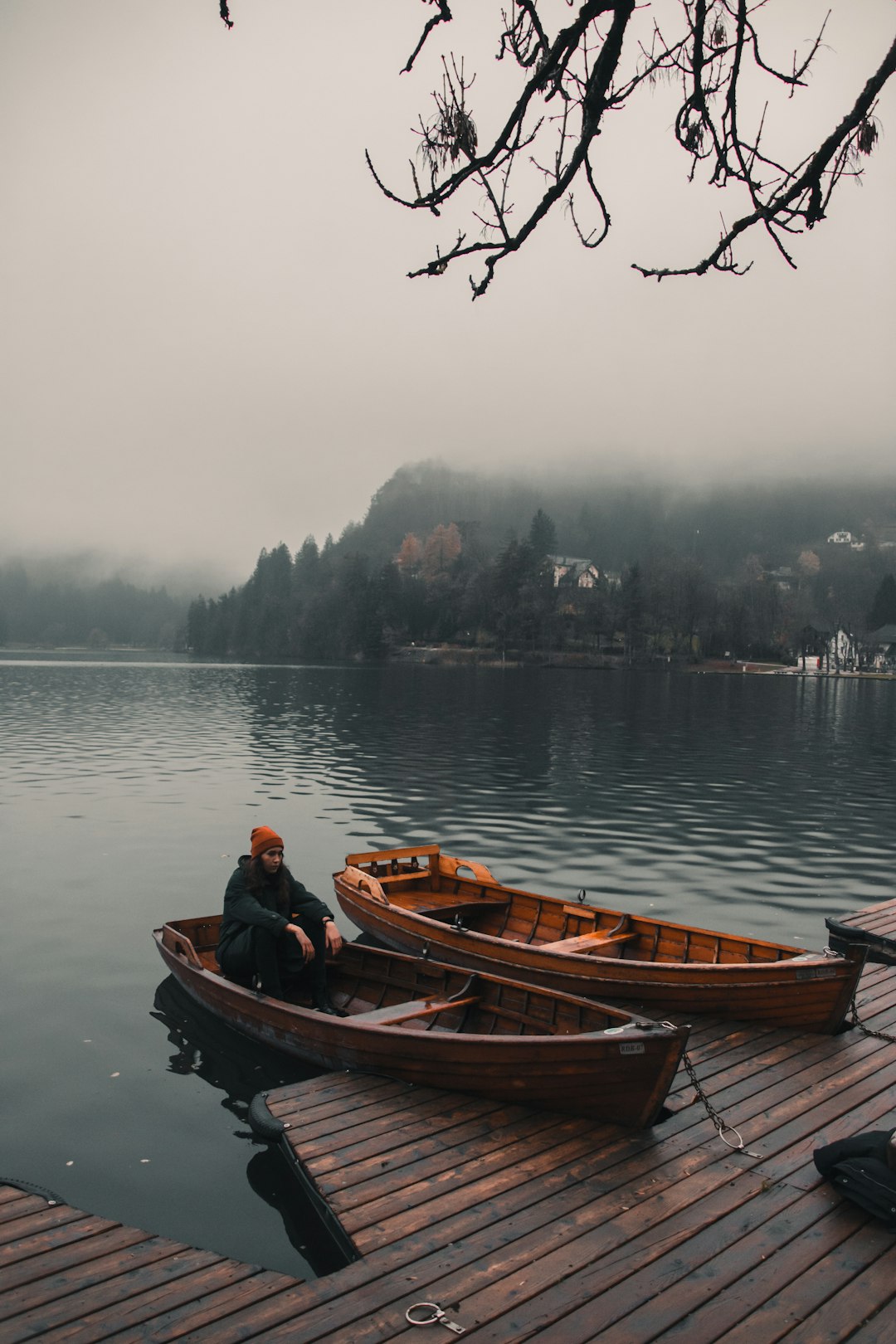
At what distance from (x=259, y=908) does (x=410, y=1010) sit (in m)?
1.91

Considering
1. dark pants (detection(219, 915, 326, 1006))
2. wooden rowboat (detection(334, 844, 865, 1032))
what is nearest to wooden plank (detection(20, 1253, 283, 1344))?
dark pants (detection(219, 915, 326, 1006))

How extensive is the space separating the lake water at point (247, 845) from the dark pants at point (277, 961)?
0.99 meters

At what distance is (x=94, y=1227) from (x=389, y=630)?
14913 cm

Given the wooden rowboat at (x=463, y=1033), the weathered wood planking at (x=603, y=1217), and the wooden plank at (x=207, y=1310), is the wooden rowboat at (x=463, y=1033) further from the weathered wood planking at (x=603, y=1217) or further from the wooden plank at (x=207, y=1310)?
the wooden plank at (x=207, y=1310)

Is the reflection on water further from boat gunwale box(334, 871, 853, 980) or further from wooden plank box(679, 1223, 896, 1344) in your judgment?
wooden plank box(679, 1223, 896, 1344)

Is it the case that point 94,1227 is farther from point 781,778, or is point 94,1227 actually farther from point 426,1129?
point 781,778

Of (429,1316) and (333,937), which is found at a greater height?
(333,937)

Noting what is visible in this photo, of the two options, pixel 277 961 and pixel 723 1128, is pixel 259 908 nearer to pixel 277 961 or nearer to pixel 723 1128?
pixel 277 961

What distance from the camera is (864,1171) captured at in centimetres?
662

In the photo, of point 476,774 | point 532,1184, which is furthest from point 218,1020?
point 476,774

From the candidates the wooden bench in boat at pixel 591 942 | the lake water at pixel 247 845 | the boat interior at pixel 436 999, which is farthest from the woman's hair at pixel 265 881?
the wooden bench in boat at pixel 591 942

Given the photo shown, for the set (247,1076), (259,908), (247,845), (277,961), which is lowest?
(247,1076)

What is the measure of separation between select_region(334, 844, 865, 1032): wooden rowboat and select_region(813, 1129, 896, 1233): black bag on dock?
2.89 metres

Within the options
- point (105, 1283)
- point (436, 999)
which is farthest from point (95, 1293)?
point (436, 999)
